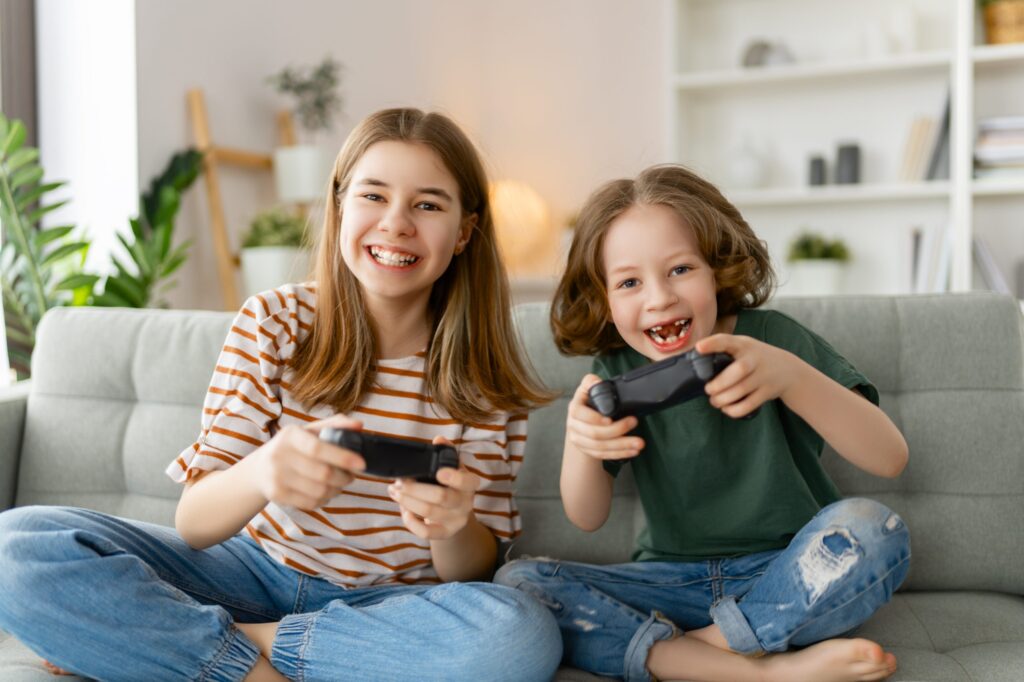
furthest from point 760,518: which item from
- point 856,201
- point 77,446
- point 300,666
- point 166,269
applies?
point 856,201

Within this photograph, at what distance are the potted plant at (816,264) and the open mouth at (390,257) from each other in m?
2.49

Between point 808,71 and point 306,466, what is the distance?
9.94ft

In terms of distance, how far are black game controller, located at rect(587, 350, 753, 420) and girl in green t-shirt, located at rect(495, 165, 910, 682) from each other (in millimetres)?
15

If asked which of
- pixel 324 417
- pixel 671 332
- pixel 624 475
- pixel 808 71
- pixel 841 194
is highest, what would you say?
pixel 808 71

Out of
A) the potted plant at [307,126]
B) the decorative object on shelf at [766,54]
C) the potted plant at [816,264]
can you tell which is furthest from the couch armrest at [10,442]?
the decorative object on shelf at [766,54]

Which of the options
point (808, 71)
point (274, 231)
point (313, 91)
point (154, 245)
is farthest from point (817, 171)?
point (154, 245)

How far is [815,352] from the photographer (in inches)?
49.6

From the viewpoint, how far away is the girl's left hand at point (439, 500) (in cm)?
106

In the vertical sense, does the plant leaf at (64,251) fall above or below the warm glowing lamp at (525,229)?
below

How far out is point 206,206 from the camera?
9.48 feet

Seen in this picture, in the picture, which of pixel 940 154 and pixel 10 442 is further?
pixel 940 154

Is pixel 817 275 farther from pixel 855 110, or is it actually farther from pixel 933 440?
pixel 933 440

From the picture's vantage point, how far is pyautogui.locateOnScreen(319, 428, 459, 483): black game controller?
0.96 meters

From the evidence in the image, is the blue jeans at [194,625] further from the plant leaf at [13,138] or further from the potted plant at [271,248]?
the potted plant at [271,248]
